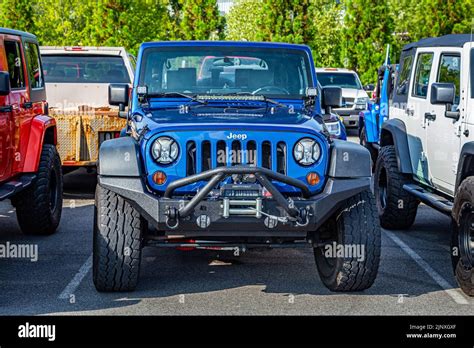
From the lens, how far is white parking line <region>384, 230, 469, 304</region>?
6.68 metres

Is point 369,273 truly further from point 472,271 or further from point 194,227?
point 194,227

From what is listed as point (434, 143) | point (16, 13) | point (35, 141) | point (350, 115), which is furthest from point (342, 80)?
point (35, 141)

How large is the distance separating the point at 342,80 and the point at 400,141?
538 inches

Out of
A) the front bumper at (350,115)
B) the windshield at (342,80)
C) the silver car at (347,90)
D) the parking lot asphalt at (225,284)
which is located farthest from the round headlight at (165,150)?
the windshield at (342,80)

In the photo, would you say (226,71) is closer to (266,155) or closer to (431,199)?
(266,155)

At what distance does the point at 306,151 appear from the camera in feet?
20.7

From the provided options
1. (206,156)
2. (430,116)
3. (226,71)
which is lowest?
(206,156)

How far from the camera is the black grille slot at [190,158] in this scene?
6.22m

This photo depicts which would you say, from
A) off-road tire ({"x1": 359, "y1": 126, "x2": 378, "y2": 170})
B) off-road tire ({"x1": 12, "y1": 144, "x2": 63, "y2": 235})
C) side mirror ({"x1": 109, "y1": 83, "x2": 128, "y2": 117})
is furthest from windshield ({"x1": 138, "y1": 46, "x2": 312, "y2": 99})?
off-road tire ({"x1": 359, "y1": 126, "x2": 378, "y2": 170})

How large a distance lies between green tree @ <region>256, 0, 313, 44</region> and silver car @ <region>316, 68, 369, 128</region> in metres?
5.48

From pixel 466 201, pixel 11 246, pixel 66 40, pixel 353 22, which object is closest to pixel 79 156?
pixel 11 246

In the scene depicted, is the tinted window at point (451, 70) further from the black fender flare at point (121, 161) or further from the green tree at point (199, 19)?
the green tree at point (199, 19)

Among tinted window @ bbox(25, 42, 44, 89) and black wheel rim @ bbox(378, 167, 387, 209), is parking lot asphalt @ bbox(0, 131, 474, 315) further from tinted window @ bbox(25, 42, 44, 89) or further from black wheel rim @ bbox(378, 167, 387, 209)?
tinted window @ bbox(25, 42, 44, 89)
